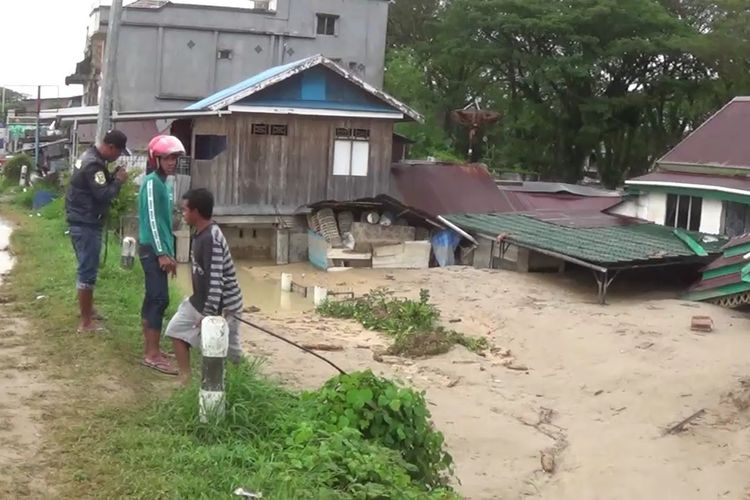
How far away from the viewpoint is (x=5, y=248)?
16.8 meters

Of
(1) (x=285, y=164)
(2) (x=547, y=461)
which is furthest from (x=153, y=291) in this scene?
(1) (x=285, y=164)

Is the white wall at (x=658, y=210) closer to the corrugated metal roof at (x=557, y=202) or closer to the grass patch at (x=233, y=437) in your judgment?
the corrugated metal roof at (x=557, y=202)

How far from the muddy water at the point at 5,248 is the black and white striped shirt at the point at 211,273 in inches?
299

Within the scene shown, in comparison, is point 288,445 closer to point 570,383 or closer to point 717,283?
point 570,383

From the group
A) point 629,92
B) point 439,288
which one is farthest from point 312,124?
point 629,92

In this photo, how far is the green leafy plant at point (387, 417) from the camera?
576 centimetres

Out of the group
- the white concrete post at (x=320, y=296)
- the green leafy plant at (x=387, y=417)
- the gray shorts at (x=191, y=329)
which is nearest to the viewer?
the green leafy plant at (x=387, y=417)

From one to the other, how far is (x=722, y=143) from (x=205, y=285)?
18388mm

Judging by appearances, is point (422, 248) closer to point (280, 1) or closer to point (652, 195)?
point (652, 195)

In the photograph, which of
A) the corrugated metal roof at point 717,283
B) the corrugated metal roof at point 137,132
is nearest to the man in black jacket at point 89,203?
the corrugated metal roof at point 717,283

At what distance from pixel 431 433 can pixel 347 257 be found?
1623 centimetres

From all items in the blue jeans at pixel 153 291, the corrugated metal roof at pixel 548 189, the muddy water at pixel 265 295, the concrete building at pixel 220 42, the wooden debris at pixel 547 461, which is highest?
the concrete building at pixel 220 42

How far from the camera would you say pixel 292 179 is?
24.3 m

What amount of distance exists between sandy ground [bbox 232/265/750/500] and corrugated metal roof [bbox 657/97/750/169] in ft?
15.2
